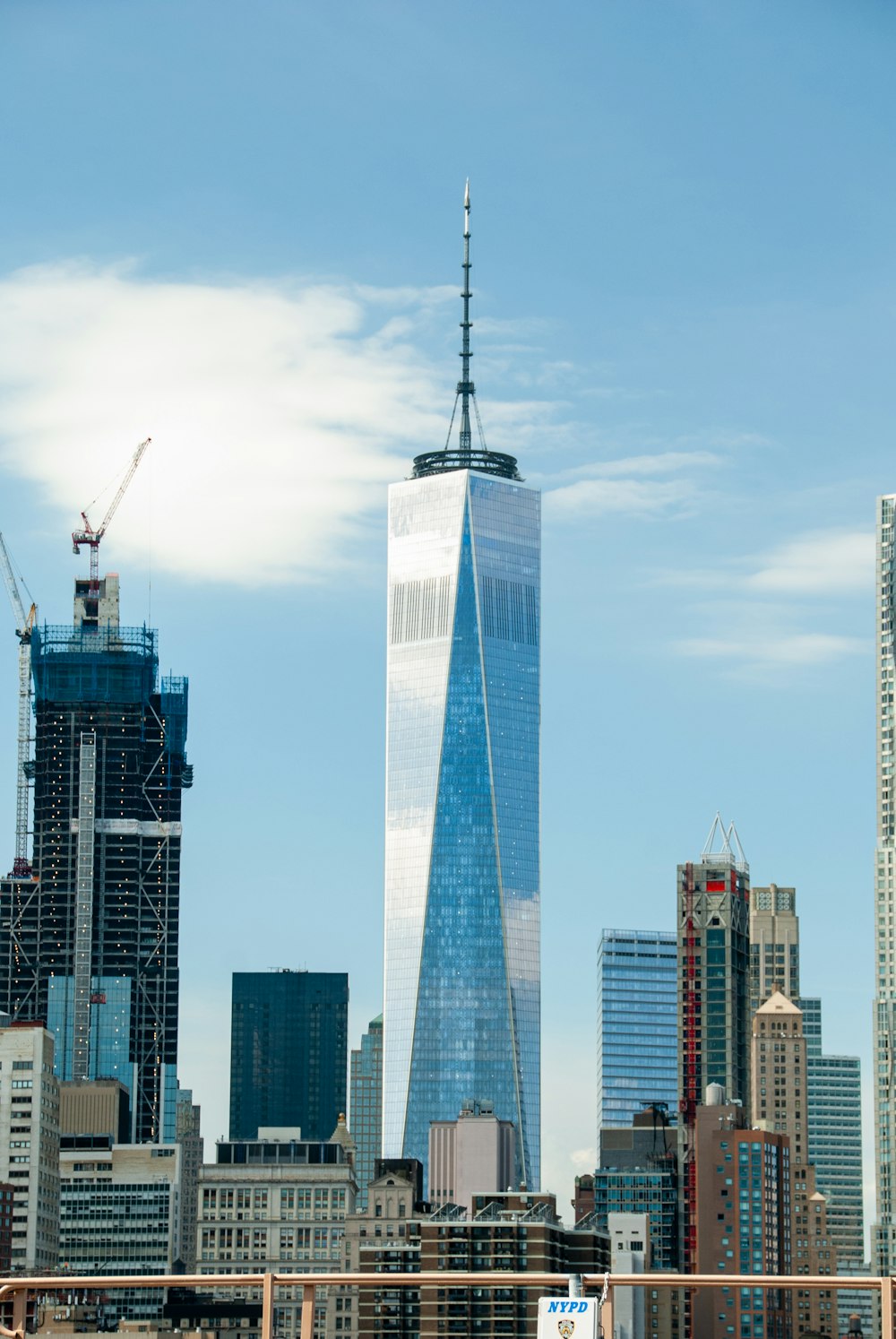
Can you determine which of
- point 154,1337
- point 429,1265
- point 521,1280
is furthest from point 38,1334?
point 521,1280

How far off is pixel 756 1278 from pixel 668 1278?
120cm

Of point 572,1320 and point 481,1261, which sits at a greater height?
point 572,1320

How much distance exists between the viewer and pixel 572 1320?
1991cm

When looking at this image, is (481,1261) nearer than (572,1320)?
No

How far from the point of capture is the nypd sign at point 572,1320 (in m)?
19.7

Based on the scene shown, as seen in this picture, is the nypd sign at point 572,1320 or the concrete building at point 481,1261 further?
the concrete building at point 481,1261

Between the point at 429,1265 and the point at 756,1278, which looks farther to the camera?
the point at 429,1265

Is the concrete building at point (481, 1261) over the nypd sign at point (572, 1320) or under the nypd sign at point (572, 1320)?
under

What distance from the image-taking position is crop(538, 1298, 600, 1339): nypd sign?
1972 centimetres

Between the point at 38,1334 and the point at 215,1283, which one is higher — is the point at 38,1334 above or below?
below

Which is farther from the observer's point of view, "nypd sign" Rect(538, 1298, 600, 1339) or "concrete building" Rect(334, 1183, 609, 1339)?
"concrete building" Rect(334, 1183, 609, 1339)

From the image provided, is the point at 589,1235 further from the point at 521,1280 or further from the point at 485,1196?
the point at 521,1280

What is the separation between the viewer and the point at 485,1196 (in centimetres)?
19062

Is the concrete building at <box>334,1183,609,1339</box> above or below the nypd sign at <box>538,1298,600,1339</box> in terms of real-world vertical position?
below
